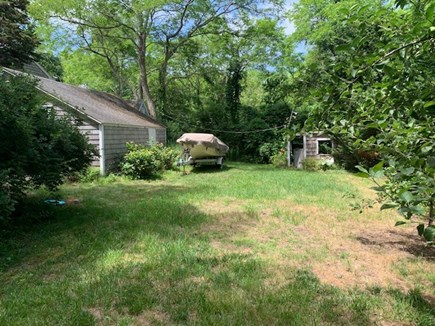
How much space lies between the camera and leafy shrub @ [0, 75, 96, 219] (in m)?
4.70

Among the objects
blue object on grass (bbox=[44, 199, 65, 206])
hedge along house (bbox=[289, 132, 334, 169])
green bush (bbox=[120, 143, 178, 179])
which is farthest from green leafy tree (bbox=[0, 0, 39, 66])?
hedge along house (bbox=[289, 132, 334, 169])

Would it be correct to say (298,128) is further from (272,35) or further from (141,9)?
(272,35)

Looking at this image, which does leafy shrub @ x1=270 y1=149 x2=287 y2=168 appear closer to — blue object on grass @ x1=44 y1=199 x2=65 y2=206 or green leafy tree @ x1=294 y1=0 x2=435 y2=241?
blue object on grass @ x1=44 y1=199 x2=65 y2=206

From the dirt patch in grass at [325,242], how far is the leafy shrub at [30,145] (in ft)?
9.07

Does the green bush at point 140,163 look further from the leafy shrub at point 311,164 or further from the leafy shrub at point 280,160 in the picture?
the leafy shrub at point 311,164

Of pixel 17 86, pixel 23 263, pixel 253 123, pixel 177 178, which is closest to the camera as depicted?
pixel 23 263

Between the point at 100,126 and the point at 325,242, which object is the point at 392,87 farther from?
the point at 100,126

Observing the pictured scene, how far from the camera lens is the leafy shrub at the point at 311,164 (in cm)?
1569

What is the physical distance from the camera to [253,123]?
19719 millimetres

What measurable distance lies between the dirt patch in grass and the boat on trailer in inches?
270

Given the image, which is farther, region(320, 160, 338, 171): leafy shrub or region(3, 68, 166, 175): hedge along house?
region(320, 160, 338, 171): leafy shrub

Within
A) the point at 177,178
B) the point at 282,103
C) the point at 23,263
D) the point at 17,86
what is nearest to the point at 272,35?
the point at 282,103

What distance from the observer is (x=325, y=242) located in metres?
4.95

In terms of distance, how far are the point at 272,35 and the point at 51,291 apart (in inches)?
792
